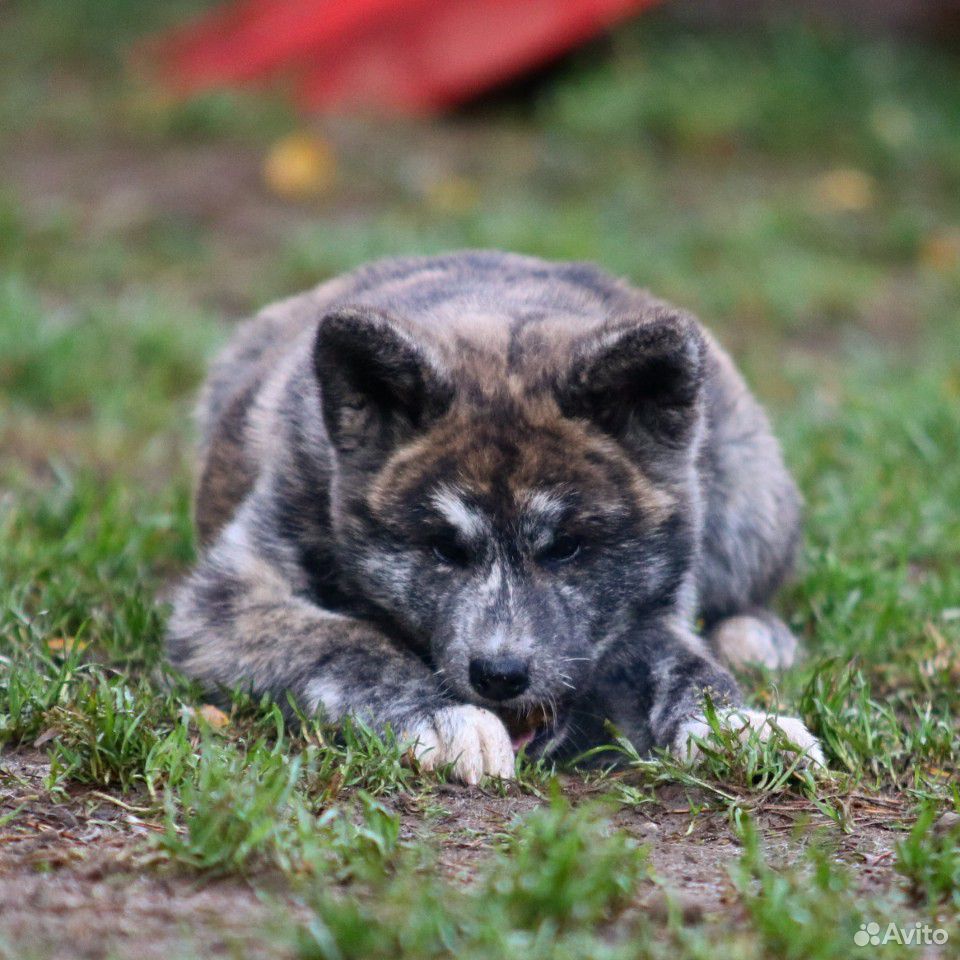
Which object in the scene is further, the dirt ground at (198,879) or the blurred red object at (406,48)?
the blurred red object at (406,48)

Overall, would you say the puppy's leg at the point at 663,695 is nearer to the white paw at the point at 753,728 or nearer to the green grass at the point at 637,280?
the white paw at the point at 753,728

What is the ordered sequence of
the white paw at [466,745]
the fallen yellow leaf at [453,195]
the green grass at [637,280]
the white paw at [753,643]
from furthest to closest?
the fallen yellow leaf at [453,195] < the white paw at [753,643] < the white paw at [466,745] < the green grass at [637,280]

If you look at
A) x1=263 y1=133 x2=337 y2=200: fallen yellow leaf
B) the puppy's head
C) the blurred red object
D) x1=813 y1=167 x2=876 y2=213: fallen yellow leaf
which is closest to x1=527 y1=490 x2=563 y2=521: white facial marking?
the puppy's head

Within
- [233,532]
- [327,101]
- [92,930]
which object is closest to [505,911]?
[92,930]

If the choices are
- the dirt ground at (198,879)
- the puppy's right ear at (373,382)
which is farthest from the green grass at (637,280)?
the puppy's right ear at (373,382)

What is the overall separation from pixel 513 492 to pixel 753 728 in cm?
87

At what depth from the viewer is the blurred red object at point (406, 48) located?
10562 mm

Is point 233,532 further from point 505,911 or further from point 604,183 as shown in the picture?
point 604,183

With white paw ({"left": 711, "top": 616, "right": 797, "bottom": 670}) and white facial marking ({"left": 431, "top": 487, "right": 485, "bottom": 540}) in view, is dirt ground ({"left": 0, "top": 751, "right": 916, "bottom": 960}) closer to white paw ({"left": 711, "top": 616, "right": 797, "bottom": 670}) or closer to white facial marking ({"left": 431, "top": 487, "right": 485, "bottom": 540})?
white facial marking ({"left": 431, "top": 487, "right": 485, "bottom": 540})

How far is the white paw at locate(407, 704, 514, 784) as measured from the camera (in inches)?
140

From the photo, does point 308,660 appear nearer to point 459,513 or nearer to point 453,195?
point 459,513

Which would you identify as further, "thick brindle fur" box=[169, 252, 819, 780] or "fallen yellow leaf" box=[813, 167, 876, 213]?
"fallen yellow leaf" box=[813, 167, 876, 213]

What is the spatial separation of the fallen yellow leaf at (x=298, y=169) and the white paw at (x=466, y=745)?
6.32 metres

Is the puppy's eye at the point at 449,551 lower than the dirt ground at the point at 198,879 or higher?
higher
